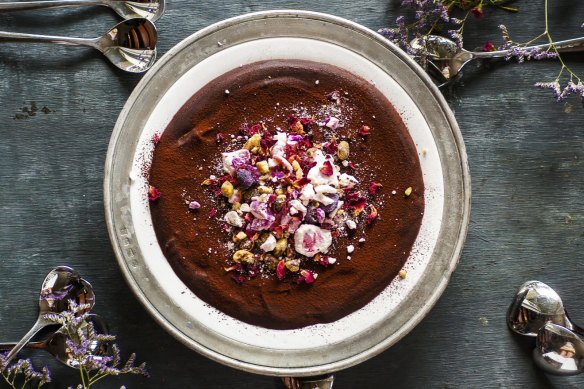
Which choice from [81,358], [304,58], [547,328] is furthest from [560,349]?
[81,358]

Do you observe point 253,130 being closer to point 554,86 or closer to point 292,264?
point 292,264

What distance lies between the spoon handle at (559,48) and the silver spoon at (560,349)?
91 centimetres

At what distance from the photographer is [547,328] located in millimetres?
1874

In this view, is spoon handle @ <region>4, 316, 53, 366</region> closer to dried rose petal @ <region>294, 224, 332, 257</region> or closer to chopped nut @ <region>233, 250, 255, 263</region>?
chopped nut @ <region>233, 250, 255, 263</region>

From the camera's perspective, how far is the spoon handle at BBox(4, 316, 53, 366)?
182cm

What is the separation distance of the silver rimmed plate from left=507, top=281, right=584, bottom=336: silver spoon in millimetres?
334

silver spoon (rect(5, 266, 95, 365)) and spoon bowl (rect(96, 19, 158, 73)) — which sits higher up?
spoon bowl (rect(96, 19, 158, 73))

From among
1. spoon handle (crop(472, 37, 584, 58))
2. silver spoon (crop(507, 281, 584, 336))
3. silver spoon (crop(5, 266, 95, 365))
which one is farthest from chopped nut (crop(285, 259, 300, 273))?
spoon handle (crop(472, 37, 584, 58))

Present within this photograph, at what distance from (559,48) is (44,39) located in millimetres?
1701

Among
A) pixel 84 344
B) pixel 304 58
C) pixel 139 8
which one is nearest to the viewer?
pixel 84 344

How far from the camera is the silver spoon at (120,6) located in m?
1.87

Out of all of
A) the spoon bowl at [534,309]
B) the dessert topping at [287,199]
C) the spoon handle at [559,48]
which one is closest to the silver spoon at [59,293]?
the dessert topping at [287,199]

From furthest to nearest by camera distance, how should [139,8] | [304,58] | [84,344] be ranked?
1. [139,8]
2. [304,58]
3. [84,344]

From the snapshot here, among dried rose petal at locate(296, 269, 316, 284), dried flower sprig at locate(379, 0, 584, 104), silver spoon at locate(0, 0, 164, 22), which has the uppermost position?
dried flower sprig at locate(379, 0, 584, 104)
